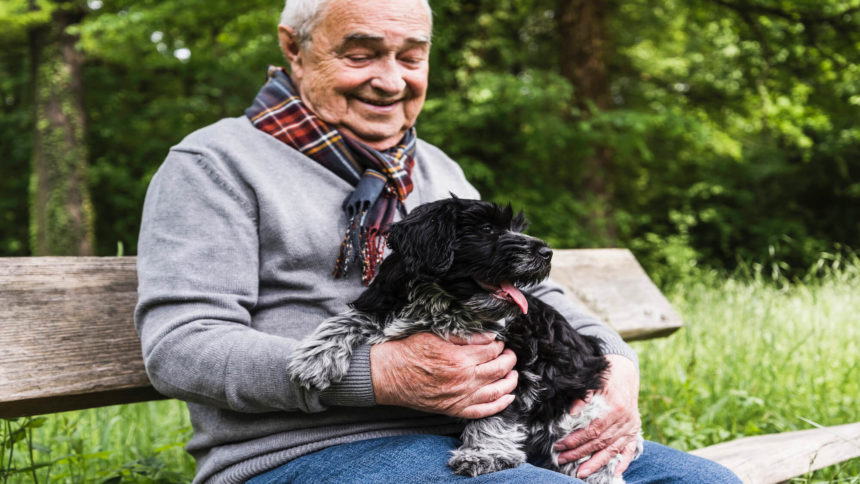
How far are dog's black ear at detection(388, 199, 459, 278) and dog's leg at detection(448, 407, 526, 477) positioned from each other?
49 cm

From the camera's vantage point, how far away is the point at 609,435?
7.19 ft

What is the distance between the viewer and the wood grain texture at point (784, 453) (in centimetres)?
252

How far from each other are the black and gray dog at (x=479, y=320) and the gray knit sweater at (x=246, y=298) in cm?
13

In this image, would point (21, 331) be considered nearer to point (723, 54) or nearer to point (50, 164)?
Answer: point (50, 164)

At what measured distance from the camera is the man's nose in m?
2.52

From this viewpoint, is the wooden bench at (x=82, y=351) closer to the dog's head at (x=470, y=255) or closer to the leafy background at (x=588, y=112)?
the dog's head at (x=470, y=255)

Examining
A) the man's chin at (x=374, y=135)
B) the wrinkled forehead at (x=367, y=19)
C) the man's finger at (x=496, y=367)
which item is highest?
the wrinkled forehead at (x=367, y=19)

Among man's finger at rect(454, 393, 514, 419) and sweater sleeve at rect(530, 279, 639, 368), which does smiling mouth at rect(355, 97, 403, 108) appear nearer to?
sweater sleeve at rect(530, 279, 639, 368)

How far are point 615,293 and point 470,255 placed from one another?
1.92 m

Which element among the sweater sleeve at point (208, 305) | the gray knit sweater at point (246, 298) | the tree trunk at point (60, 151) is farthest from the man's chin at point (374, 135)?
the tree trunk at point (60, 151)

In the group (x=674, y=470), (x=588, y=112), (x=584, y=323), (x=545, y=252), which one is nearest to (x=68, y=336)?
(x=545, y=252)

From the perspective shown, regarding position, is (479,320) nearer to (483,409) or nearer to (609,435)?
(483,409)

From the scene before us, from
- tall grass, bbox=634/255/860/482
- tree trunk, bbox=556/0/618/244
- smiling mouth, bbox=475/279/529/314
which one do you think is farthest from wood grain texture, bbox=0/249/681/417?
tree trunk, bbox=556/0/618/244

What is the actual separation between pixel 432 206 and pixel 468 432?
686 millimetres
